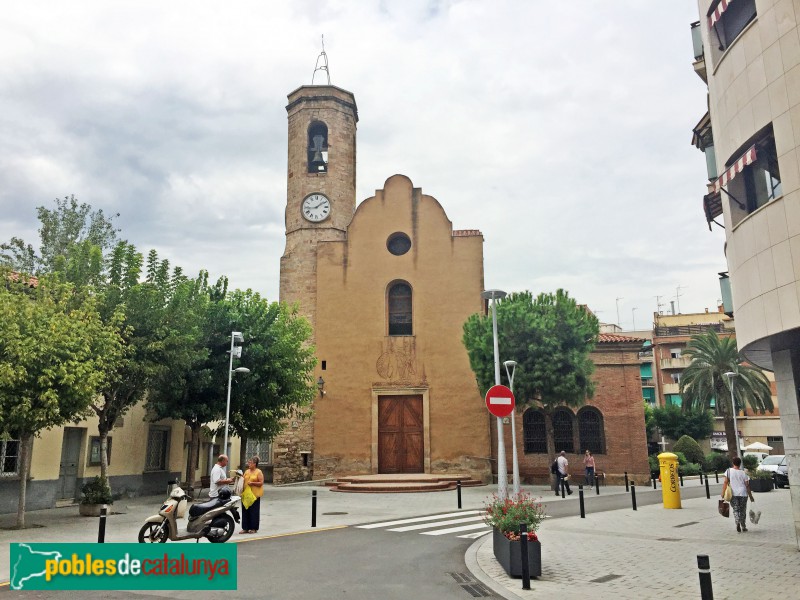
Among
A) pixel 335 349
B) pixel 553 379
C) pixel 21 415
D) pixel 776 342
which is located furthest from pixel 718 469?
pixel 21 415

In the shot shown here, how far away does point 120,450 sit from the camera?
2155 cm

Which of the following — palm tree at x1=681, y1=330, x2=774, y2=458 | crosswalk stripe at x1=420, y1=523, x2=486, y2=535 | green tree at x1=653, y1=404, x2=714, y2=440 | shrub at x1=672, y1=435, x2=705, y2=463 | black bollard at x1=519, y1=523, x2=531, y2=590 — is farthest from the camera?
green tree at x1=653, y1=404, x2=714, y2=440

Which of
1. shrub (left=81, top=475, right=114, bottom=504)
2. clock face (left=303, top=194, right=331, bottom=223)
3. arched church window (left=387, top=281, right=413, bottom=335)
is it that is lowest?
shrub (left=81, top=475, right=114, bottom=504)

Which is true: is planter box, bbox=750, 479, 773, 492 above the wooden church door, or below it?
below

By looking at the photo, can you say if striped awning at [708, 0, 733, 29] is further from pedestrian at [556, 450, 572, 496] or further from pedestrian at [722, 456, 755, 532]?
pedestrian at [556, 450, 572, 496]

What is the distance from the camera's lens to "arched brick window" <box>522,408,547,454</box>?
94.3 feet

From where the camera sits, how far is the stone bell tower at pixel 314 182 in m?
31.7

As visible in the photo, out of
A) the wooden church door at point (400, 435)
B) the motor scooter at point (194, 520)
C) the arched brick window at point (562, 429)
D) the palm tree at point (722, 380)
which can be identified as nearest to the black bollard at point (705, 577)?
the motor scooter at point (194, 520)

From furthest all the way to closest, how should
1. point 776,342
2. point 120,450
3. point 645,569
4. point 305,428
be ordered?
point 305,428 < point 120,450 < point 776,342 < point 645,569

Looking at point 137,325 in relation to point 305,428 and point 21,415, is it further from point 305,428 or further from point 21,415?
point 305,428

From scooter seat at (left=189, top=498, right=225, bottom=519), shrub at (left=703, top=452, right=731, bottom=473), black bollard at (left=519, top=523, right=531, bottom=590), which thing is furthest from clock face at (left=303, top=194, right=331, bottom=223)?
A: shrub at (left=703, top=452, right=731, bottom=473)

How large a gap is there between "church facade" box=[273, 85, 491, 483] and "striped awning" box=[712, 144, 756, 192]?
18345mm

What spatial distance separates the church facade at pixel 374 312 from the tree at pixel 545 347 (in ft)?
14.5

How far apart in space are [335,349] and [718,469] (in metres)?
28.4
